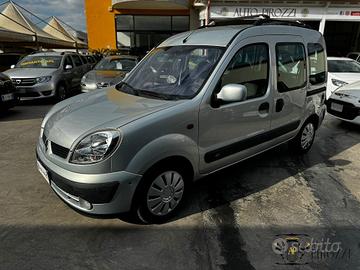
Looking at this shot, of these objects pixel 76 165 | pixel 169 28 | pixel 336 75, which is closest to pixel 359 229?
pixel 76 165

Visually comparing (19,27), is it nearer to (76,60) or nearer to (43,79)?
(76,60)

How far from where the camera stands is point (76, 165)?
8.41 feet

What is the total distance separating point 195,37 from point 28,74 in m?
7.01

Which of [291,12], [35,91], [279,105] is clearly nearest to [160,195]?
[279,105]

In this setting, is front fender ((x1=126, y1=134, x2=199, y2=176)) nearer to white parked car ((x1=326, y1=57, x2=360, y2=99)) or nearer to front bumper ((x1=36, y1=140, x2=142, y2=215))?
front bumper ((x1=36, y1=140, x2=142, y2=215))

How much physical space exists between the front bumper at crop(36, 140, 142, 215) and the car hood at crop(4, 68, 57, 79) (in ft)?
23.7

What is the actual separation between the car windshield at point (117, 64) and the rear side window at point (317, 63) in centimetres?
638

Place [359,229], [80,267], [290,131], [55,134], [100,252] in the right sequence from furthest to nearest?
[290,131]
[359,229]
[55,134]
[100,252]
[80,267]

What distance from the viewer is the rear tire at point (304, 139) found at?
15.6 ft

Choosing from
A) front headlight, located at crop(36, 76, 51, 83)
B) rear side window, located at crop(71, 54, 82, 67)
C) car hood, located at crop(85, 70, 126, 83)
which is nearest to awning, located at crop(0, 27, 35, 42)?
rear side window, located at crop(71, 54, 82, 67)

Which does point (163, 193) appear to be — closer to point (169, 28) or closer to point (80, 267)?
point (80, 267)

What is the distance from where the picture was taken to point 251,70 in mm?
3559

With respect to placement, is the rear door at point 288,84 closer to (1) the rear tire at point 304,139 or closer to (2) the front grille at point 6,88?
(1) the rear tire at point 304,139

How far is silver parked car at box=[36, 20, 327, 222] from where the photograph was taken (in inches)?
101
